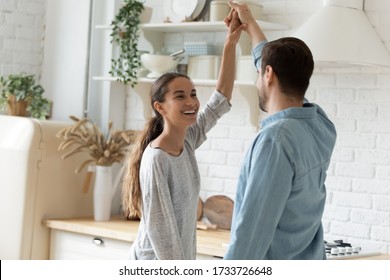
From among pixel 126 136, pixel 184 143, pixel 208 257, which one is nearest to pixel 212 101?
pixel 184 143

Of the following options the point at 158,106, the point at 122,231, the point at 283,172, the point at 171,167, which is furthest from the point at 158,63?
the point at 283,172

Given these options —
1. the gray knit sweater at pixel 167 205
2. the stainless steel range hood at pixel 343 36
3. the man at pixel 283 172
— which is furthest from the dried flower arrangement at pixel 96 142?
the man at pixel 283 172

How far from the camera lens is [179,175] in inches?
115

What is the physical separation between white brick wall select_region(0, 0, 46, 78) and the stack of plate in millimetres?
1025

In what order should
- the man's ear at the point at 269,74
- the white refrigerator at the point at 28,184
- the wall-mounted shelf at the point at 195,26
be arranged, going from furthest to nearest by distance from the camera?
1. the white refrigerator at the point at 28,184
2. the wall-mounted shelf at the point at 195,26
3. the man's ear at the point at 269,74

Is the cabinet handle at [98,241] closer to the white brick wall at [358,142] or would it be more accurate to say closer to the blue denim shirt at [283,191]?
the white brick wall at [358,142]

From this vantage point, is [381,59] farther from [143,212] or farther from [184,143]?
[143,212]

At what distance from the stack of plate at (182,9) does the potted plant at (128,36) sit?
0.16 meters

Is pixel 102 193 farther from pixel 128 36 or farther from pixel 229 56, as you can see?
pixel 229 56

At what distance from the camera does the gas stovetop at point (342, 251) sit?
3.69 metres

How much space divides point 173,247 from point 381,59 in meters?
1.60

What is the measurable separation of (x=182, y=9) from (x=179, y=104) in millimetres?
1684

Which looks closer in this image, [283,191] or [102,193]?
[283,191]

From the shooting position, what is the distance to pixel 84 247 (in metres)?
4.51
